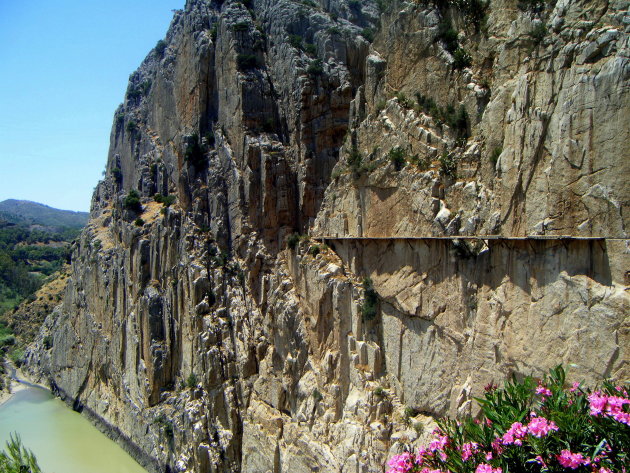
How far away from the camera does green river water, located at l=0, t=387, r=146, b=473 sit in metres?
29.8

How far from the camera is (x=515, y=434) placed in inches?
282

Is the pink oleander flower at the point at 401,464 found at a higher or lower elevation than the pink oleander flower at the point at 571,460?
lower

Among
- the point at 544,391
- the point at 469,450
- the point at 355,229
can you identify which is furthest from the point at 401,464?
the point at 355,229

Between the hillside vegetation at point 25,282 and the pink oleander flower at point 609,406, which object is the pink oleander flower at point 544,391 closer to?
the pink oleander flower at point 609,406

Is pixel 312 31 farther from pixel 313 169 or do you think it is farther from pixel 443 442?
pixel 443 442

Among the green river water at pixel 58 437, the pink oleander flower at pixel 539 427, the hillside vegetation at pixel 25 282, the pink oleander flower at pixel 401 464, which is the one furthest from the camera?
the hillside vegetation at pixel 25 282

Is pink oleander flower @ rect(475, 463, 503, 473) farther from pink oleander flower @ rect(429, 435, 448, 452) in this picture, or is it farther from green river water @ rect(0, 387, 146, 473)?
green river water @ rect(0, 387, 146, 473)

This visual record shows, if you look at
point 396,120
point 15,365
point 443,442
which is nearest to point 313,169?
point 396,120

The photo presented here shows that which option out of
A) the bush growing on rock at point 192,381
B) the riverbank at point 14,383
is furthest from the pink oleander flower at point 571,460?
the riverbank at point 14,383

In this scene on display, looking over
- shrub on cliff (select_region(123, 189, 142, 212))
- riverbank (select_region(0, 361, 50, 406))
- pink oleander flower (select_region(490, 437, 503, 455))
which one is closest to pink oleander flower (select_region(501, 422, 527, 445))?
pink oleander flower (select_region(490, 437, 503, 455))

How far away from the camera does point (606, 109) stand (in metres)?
10.8

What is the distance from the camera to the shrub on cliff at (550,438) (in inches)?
267

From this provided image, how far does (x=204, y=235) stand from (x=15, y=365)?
34615mm

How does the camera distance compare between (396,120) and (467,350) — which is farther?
(396,120)
